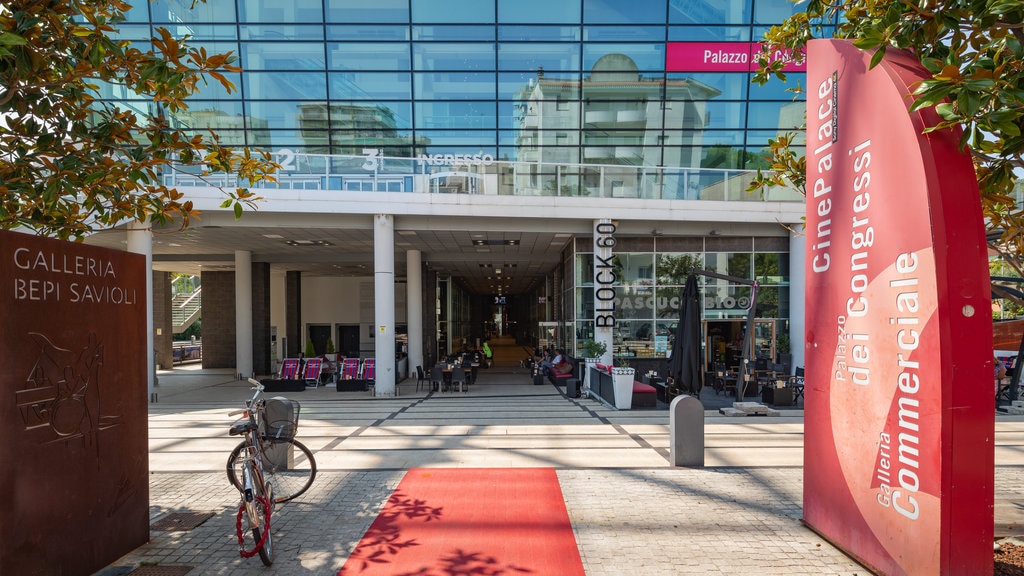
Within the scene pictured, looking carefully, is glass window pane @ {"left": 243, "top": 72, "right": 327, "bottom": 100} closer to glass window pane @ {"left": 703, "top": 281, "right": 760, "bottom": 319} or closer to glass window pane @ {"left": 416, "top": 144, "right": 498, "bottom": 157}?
glass window pane @ {"left": 416, "top": 144, "right": 498, "bottom": 157}

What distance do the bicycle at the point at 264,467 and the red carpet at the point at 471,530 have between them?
820 millimetres

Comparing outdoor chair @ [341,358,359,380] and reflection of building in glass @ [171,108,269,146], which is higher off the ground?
reflection of building in glass @ [171,108,269,146]

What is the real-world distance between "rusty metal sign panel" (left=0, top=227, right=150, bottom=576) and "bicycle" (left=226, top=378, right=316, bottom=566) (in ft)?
2.77

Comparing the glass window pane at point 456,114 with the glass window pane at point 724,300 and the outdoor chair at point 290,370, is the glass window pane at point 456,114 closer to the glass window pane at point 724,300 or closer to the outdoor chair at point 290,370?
the outdoor chair at point 290,370

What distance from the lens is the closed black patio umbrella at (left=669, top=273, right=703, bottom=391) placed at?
11.1 m

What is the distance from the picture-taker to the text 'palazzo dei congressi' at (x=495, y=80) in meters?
21.4

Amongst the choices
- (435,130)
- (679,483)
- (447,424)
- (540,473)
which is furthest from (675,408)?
(435,130)

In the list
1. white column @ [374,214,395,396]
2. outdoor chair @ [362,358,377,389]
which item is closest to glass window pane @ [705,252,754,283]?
white column @ [374,214,395,396]

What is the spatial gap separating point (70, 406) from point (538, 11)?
21.4 m

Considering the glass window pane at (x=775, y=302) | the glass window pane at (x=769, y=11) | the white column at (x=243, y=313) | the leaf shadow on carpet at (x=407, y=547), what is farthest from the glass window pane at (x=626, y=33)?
the leaf shadow on carpet at (x=407, y=547)

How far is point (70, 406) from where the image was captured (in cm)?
405

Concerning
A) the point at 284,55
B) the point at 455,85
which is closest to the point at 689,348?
the point at 455,85

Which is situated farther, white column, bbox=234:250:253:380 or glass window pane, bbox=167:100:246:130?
white column, bbox=234:250:253:380

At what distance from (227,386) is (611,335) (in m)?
13.4
